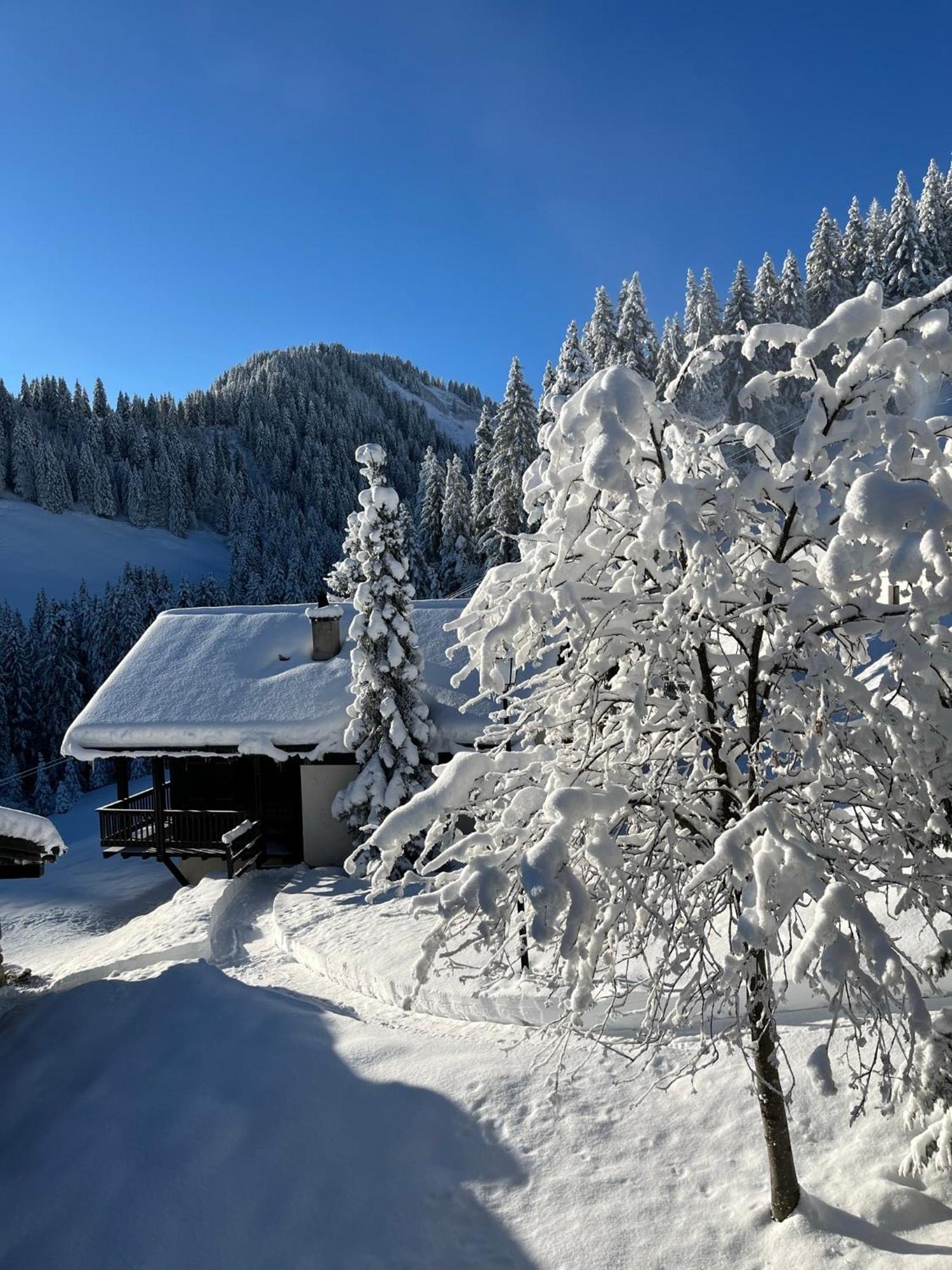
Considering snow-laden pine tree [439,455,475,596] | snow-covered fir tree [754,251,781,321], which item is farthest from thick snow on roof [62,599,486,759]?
snow-covered fir tree [754,251,781,321]

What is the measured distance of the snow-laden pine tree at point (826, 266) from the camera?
50531 mm

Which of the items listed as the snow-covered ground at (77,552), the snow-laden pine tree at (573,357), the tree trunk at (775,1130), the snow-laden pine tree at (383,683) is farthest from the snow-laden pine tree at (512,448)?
the snow-covered ground at (77,552)

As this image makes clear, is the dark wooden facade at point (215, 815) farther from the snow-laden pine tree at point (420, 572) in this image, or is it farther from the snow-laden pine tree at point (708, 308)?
the snow-laden pine tree at point (708, 308)

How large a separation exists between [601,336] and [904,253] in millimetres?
20860

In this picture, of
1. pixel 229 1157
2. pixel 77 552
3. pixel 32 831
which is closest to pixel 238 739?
pixel 32 831

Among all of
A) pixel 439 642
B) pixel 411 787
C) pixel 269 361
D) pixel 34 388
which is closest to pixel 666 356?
pixel 439 642

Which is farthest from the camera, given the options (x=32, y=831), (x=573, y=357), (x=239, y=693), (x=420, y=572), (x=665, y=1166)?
(x=420, y=572)

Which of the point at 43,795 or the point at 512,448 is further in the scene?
the point at 43,795

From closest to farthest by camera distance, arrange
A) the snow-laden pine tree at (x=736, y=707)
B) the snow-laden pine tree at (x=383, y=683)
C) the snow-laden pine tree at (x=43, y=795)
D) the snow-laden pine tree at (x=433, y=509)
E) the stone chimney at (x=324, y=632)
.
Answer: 1. the snow-laden pine tree at (x=736, y=707)
2. the snow-laden pine tree at (x=383, y=683)
3. the stone chimney at (x=324, y=632)
4. the snow-laden pine tree at (x=43, y=795)
5. the snow-laden pine tree at (x=433, y=509)

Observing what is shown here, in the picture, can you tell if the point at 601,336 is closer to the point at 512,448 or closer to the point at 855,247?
the point at 512,448

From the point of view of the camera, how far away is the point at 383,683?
54.1 feet

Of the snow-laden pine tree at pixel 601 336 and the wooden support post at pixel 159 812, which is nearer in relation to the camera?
the wooden support post at pixel 159 812

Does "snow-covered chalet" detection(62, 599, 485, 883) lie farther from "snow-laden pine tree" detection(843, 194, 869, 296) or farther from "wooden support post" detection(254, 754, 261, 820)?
"snow-laden pine tree" detection(843, 194, 869, 296)

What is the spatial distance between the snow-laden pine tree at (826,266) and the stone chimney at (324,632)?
149 ft
